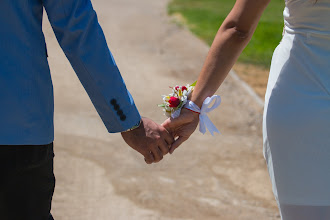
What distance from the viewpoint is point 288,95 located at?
95.0 inches

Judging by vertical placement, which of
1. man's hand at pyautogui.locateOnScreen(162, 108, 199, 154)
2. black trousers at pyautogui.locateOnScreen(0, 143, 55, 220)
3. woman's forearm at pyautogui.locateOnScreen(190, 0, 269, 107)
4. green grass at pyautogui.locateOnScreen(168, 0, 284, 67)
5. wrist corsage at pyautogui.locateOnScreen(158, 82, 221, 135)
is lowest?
green grass at pyautogui.locateOnScreen(168, 0, 284, 67)

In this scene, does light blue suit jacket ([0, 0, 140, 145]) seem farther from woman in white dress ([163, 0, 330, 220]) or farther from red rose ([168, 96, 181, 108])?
woman in white dress ([163, 0, 330, 220])

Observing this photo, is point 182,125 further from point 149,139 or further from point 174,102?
point 149,139

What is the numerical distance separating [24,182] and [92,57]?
56cm

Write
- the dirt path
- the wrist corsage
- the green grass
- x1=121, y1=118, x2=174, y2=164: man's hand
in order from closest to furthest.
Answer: x1=121, y1=118, x2=174, y2=164: man's hand < the wrist corsage < the dirt path < the green grass

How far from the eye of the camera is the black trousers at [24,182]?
7.39 feet

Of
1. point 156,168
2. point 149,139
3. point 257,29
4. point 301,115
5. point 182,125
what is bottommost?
point 257,29

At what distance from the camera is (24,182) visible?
2297 millimetres

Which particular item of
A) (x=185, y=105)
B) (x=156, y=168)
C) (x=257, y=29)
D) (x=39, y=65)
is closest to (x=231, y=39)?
(x=185, y=105)

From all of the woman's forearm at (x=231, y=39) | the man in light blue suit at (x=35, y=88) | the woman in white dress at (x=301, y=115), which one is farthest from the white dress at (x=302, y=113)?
the man in light blue suit at (x=35, y=88)

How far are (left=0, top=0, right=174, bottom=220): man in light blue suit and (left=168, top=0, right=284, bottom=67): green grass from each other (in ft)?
26.0

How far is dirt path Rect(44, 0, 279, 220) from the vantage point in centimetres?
459

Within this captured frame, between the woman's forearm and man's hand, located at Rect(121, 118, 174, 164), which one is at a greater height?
the woman's forearm

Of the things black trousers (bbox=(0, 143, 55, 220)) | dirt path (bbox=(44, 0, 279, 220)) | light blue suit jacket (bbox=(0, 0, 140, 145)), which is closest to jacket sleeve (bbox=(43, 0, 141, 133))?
light blue suit jacket (bbox=(0, 0, 140, 145))
